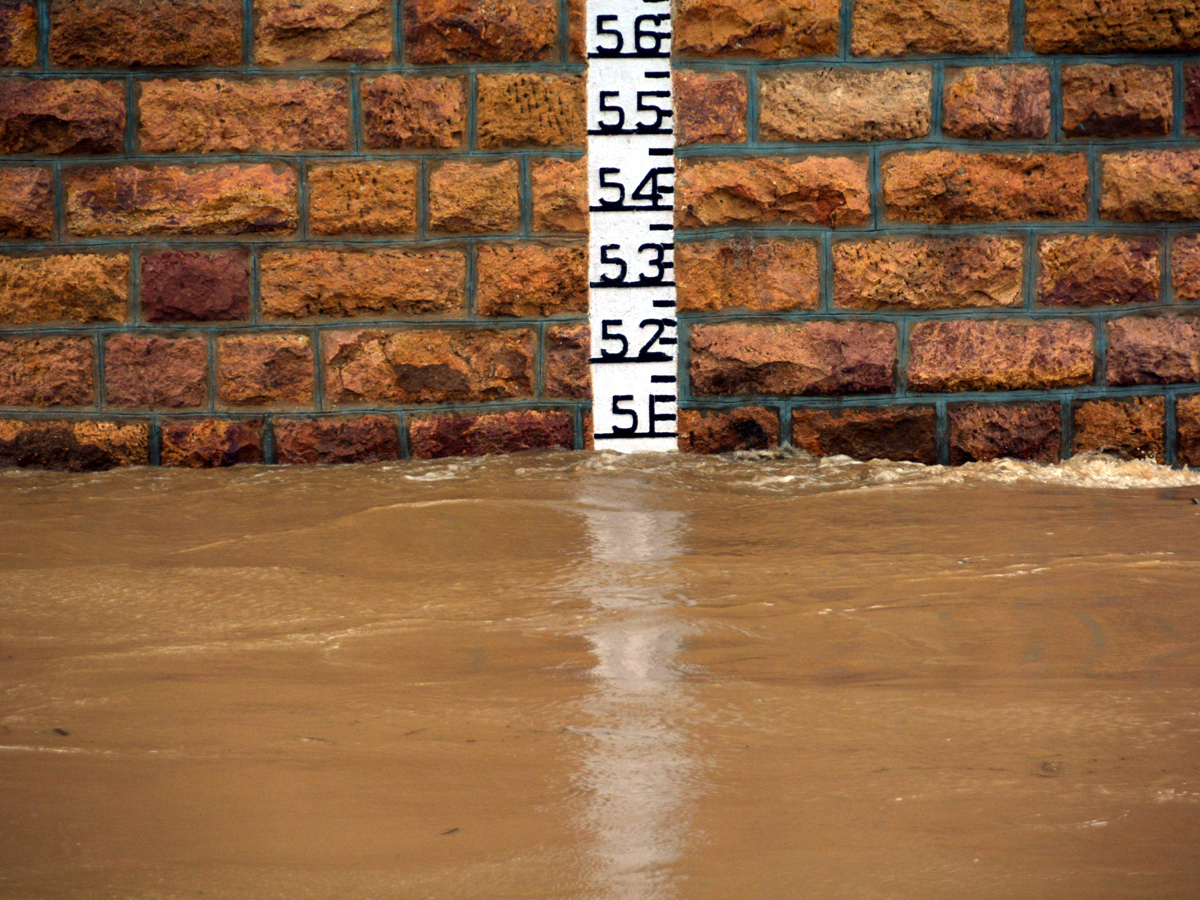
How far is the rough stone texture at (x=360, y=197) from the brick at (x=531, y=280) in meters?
0.29

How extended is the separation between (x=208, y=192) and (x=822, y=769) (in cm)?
270

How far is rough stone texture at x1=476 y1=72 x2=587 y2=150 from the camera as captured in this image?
3139 millimetres

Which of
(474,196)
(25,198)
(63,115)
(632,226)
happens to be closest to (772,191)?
(632,226)

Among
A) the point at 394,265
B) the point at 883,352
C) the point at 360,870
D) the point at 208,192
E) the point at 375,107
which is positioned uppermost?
the point at 375,107

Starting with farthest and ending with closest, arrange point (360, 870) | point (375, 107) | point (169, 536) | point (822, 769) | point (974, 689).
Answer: point (375, 107), point (169, 536), point (974, 689), point (822, 769), point (360, 870)

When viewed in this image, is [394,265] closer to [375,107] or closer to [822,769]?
[375,107]

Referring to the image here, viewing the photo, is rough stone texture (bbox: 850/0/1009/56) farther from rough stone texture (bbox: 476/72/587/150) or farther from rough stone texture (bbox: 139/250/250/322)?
rough stone texture (bbox: 139/250/250/322)

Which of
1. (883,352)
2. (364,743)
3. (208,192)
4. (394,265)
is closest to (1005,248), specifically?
(883,352)

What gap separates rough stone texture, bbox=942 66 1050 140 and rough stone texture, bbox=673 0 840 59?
1.44 feet

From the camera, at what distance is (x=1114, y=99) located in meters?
3.19

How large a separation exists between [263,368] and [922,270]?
2.09 meters

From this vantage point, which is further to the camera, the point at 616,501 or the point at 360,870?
the point at 616,501

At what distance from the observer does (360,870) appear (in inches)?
38.2

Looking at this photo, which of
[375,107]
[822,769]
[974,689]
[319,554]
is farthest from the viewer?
[375,107]
